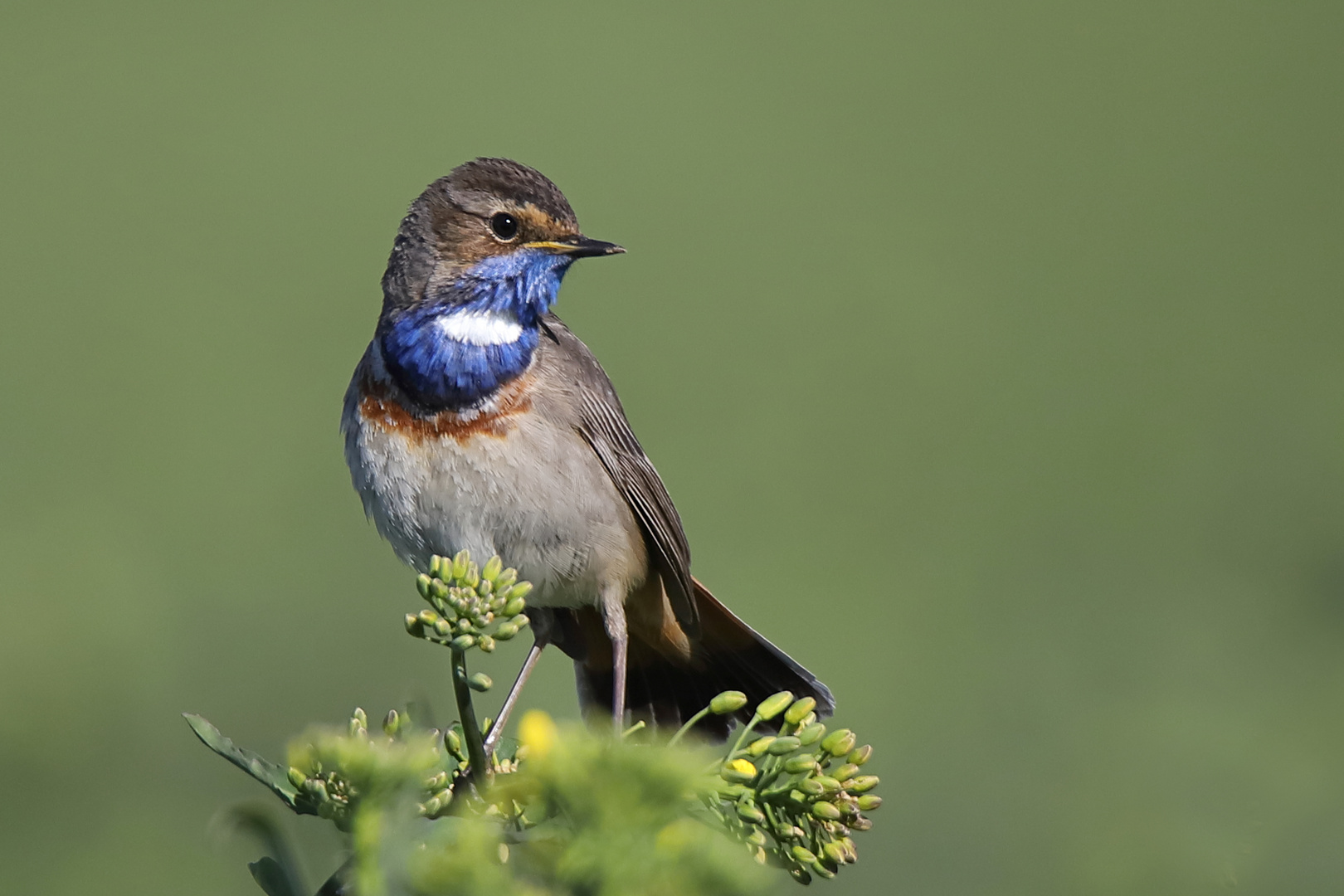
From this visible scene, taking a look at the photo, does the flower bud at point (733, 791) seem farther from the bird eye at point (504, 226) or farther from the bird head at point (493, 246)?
the bird eye at point (504, 226)

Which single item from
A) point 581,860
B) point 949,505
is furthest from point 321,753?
point 949,505

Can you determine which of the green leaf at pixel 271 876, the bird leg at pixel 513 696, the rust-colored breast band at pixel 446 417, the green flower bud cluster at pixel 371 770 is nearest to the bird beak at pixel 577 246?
the rust-colored breast band at pixel 446 417

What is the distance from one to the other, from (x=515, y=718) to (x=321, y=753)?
11.7 feet

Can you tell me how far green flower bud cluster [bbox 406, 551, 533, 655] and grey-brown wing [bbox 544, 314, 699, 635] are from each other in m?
1.99

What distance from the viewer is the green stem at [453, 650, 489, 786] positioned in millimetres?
2182

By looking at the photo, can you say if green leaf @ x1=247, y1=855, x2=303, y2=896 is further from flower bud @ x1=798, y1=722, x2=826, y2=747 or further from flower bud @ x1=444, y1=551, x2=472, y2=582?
flower bud @ x1=798, y1=722, x2=826, y2=747

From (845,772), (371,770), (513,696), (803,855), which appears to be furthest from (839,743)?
(513,696)

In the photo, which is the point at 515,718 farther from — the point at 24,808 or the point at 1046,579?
the point at 1046,579

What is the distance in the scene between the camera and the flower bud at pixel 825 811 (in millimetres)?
2297

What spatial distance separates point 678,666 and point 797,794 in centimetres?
225

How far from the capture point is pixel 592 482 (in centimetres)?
428

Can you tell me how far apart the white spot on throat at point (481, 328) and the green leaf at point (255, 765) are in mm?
1884

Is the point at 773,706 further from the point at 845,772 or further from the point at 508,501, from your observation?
the point at 508,501

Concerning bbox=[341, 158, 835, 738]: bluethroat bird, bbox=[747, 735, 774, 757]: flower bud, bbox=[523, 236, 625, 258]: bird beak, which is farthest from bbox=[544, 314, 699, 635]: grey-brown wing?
bbox=[747, 735, 774, 757]: flower bud
